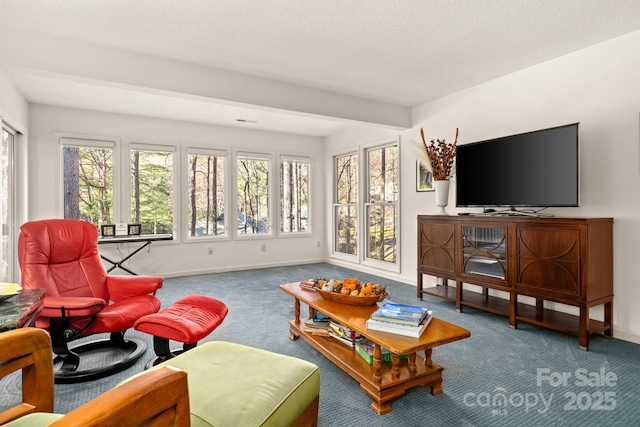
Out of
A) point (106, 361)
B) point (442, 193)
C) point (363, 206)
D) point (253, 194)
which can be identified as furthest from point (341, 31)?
point (253, 194)

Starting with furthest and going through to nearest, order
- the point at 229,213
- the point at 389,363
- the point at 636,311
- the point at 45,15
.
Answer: the point at 229,213 < the point at 636,311 < the point at 45,15 < the point at 389,363

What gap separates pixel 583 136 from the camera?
121 inches

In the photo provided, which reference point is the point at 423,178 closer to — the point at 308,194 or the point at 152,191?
the point at 308,194

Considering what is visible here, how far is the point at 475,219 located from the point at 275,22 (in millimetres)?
2494

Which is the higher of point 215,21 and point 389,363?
point 215,21

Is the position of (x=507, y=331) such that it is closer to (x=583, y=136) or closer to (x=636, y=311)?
(x=636, y=311)

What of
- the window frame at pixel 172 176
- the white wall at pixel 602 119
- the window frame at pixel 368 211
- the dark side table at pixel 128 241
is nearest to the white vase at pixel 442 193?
the white wall at pixel 602 119

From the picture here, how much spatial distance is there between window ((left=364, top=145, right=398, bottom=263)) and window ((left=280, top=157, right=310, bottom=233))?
1.38 m

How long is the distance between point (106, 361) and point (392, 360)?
198 centimetres

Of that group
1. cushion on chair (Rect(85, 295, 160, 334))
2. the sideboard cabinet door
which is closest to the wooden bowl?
cushion on chair (Rect(85, 295, 160, 334))

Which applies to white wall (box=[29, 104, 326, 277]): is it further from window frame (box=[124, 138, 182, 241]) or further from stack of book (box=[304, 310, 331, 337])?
stack of book (box=[304, 310, 331, 337])

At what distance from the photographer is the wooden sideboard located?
267 centimetres

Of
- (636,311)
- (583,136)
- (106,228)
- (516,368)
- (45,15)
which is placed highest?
(45,15)

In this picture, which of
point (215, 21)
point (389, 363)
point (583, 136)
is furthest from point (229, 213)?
point (583, 136)
